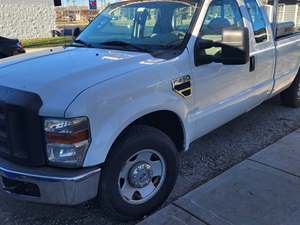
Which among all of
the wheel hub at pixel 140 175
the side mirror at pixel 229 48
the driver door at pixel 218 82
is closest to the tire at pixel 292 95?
the driver door at pixel 218 82

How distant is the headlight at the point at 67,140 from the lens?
7.46 feet

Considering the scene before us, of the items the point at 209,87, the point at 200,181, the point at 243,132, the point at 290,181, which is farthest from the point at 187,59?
the point at 243,132

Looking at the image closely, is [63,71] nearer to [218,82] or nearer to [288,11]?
[218,82]

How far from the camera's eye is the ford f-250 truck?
7.65 ft

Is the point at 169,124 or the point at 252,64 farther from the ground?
the point at 252,64

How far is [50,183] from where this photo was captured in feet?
7.61

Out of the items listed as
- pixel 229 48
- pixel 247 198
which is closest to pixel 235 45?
pixel 229 48

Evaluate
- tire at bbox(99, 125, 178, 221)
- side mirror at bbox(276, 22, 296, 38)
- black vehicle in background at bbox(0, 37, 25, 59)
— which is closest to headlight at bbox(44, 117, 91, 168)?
tire at bbox(99, 125, 178, 221)

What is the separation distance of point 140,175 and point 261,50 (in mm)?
2186

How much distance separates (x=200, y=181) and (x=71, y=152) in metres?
1.59

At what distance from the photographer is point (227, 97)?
367cm

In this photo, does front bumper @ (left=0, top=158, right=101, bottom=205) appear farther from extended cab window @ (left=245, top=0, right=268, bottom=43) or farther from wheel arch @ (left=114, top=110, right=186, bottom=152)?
extended cab window @ (left=245, top=0, right=268, bottom=43)

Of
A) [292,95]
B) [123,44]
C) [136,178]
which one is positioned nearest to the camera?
[136,178]

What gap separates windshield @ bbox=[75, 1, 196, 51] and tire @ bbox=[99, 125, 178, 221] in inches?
35.7
